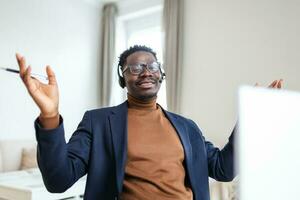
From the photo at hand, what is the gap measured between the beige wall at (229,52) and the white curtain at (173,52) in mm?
71

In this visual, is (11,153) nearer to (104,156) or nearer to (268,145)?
(104,156)

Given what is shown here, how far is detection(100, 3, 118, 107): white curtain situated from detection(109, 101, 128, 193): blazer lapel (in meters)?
3.06

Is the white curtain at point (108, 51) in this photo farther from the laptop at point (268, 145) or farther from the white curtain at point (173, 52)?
the laptop at point (268, 145)

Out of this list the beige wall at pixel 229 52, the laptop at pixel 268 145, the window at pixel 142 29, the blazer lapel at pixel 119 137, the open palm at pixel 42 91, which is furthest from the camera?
the window at pixel 142 29

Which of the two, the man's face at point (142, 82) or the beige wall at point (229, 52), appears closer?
the man's face at point (142, 82)

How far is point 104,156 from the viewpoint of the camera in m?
0.97

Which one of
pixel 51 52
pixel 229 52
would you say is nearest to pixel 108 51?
pixel 51 52

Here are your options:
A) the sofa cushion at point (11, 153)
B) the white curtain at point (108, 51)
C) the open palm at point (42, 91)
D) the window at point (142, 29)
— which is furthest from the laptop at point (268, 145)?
the white curtain at point (108, 51)

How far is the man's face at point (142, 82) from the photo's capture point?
115 centimetres

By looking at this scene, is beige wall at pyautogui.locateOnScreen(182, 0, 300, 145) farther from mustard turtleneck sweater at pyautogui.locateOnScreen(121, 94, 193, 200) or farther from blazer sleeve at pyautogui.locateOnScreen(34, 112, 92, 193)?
blazer sleeve at pyautogui.locateOnScreen(34, 112, 92, 193)

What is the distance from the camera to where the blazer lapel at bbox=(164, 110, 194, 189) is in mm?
1028

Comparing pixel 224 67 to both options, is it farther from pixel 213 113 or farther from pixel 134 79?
pixel 134 79

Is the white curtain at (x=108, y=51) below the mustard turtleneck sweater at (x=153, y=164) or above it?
above

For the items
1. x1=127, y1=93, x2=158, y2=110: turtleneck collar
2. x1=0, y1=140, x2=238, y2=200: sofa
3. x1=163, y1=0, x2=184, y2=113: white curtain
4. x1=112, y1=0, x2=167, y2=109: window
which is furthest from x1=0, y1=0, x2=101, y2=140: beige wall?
Answer: x1=127, y1=93, x2=158, y2=110: turtleneck collar
